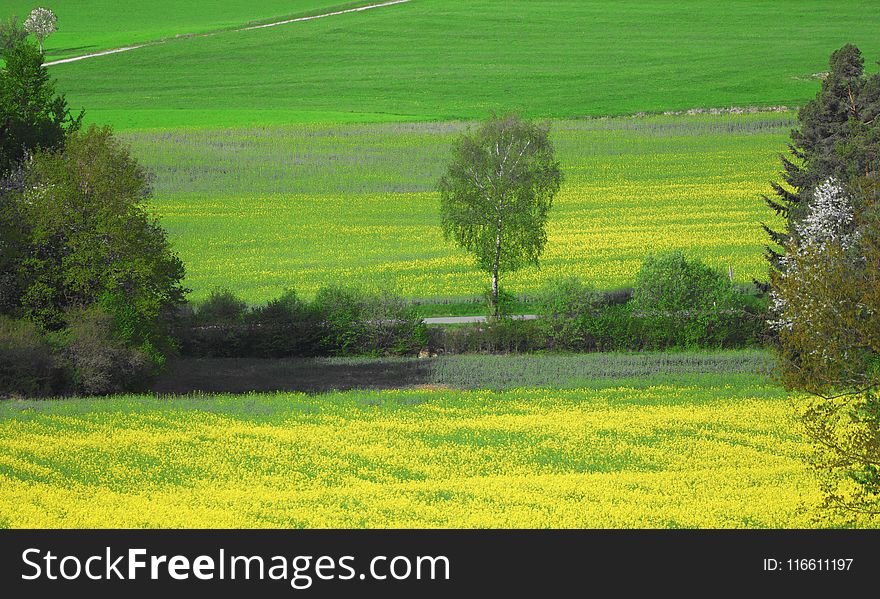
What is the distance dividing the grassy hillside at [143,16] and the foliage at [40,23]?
2.32 metres

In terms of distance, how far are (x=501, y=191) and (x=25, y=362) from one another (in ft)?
73.6

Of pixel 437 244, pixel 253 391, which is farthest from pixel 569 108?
pixel 253 391

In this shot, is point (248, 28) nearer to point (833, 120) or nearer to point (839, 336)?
point (833, 120)

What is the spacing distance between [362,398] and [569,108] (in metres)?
A: 86.6

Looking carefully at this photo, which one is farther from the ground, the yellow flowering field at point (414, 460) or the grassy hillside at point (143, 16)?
the grassy hillside at point (143, 16)

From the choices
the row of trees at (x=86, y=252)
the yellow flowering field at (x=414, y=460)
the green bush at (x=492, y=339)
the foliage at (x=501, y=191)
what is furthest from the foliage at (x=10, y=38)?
the yellow flowering field at (x=414, y=460)

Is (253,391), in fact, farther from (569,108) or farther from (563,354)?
(569,108)

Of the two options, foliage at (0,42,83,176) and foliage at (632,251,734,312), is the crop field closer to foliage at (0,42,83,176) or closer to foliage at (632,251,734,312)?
foliage at (632,251,734,312)

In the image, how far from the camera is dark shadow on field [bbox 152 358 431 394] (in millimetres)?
42875

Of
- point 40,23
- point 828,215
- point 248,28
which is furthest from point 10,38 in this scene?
point 248,28

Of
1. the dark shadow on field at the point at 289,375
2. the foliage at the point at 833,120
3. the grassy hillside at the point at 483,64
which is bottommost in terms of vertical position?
the dark shadow on field at the point at 289,375

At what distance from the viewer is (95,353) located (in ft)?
130

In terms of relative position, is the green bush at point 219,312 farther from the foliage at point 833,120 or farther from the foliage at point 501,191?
the foliage at point 833,120

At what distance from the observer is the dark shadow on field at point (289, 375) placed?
42.9m
